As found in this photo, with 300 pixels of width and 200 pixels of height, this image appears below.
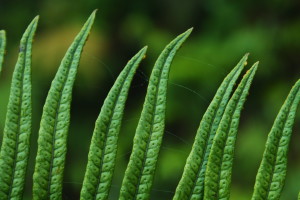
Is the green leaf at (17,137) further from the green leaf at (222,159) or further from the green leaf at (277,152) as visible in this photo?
the green leaf at (277,152)

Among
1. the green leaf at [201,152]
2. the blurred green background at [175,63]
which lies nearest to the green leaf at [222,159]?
the green leaf at [201,152]

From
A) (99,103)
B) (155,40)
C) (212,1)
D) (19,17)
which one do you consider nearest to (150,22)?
(155,40)

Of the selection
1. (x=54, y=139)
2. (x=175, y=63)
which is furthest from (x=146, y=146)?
(x=175, y=63)

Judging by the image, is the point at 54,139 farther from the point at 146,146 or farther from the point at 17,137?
the point at 146,146

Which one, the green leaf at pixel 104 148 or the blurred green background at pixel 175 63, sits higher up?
the blurred green background at pixel 175 63

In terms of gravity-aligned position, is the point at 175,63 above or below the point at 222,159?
above

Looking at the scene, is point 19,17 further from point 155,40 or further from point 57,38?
point 155,40
